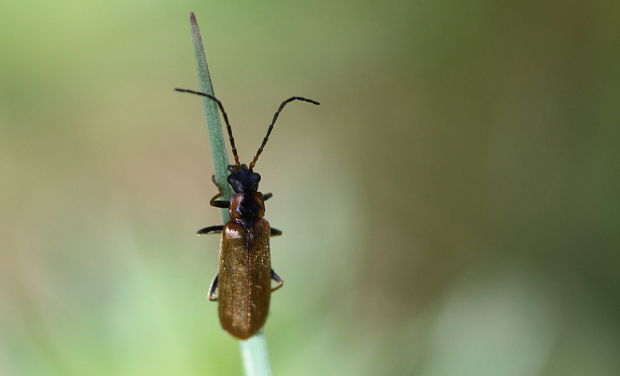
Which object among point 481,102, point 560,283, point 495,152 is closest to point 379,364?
point 560,283

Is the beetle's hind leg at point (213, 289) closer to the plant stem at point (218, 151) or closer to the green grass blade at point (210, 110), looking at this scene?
the plant stem at point (218, 151)

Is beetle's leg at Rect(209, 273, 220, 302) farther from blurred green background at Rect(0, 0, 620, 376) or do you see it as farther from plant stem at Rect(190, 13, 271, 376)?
plant stem at Rect(190, 13, 271, 376)

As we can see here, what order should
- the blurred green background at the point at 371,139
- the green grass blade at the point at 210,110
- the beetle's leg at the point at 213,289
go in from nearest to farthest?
the green grass blade at the point at 210,110 → the beetle's leg at the point at 213,289 → the blurred green background at the point at 371,139

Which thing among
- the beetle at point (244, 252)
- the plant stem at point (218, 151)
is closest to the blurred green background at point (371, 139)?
the beetle at point (244, 252)

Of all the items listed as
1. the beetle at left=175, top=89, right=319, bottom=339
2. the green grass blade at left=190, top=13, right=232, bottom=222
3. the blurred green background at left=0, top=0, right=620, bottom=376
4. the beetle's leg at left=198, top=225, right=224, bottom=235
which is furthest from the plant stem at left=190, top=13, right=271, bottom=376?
the blurred green background at left=0, top=0, right=620, bottom=376

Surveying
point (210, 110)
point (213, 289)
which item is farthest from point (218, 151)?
point (213, 289)

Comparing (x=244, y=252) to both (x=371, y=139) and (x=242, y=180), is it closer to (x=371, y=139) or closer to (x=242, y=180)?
(x=242, y=180)
